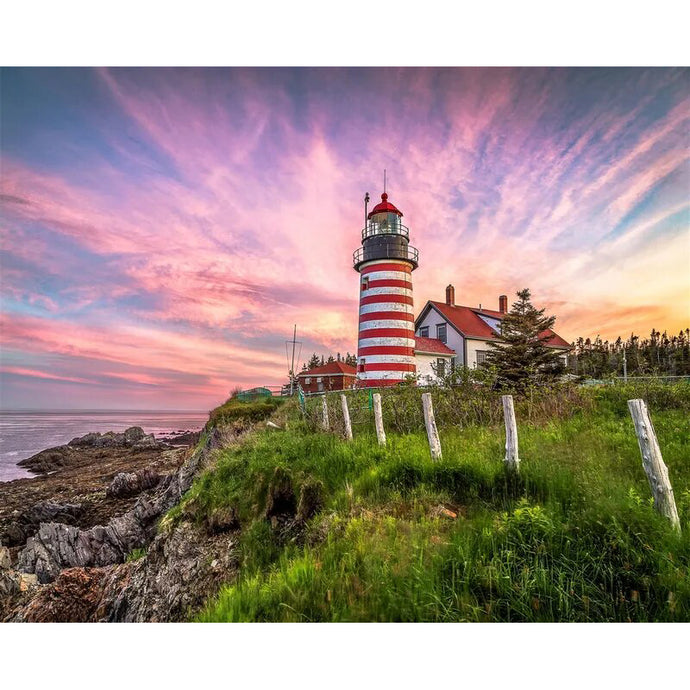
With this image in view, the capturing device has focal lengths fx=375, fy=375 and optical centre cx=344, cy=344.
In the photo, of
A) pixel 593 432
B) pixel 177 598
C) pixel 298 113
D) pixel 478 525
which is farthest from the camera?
pixel 298 113

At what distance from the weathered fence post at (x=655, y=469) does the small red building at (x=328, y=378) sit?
96.7 ft

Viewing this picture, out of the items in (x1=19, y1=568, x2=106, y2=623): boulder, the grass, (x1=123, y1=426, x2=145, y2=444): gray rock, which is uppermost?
the grass

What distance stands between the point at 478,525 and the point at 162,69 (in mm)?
6288

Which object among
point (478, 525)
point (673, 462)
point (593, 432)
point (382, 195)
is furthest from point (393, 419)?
point (382, 195)

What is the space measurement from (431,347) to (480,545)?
23.2 meters

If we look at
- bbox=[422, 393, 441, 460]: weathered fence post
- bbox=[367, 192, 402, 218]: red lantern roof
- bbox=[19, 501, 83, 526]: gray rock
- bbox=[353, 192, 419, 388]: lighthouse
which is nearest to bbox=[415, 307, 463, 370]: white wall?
bbox=[353, 192, 419, 388]: lighthouse

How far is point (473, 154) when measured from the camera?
909 centimetres

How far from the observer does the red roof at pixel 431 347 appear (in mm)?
24941

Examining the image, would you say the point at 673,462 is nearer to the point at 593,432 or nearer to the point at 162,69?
the point at 593,432

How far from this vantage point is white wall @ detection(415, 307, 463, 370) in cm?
2620

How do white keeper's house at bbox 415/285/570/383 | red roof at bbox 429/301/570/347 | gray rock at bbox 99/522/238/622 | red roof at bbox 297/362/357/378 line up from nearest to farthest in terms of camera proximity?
gray rock at bbox 99/522/238/622 → white keeper's house at bbox 415/285/570/383 → red roof at bbox 429/301/570/347 → red roof at bbox 297/362/357/378

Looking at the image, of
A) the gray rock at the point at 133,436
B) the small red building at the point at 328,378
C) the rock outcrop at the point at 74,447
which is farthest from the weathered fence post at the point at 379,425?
the gray rock at the point at 133,436

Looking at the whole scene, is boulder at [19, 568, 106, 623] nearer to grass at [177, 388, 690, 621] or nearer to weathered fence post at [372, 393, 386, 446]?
grass at [177, 388, 690, 621]

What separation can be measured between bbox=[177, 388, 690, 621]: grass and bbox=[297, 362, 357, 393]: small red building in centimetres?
2794
